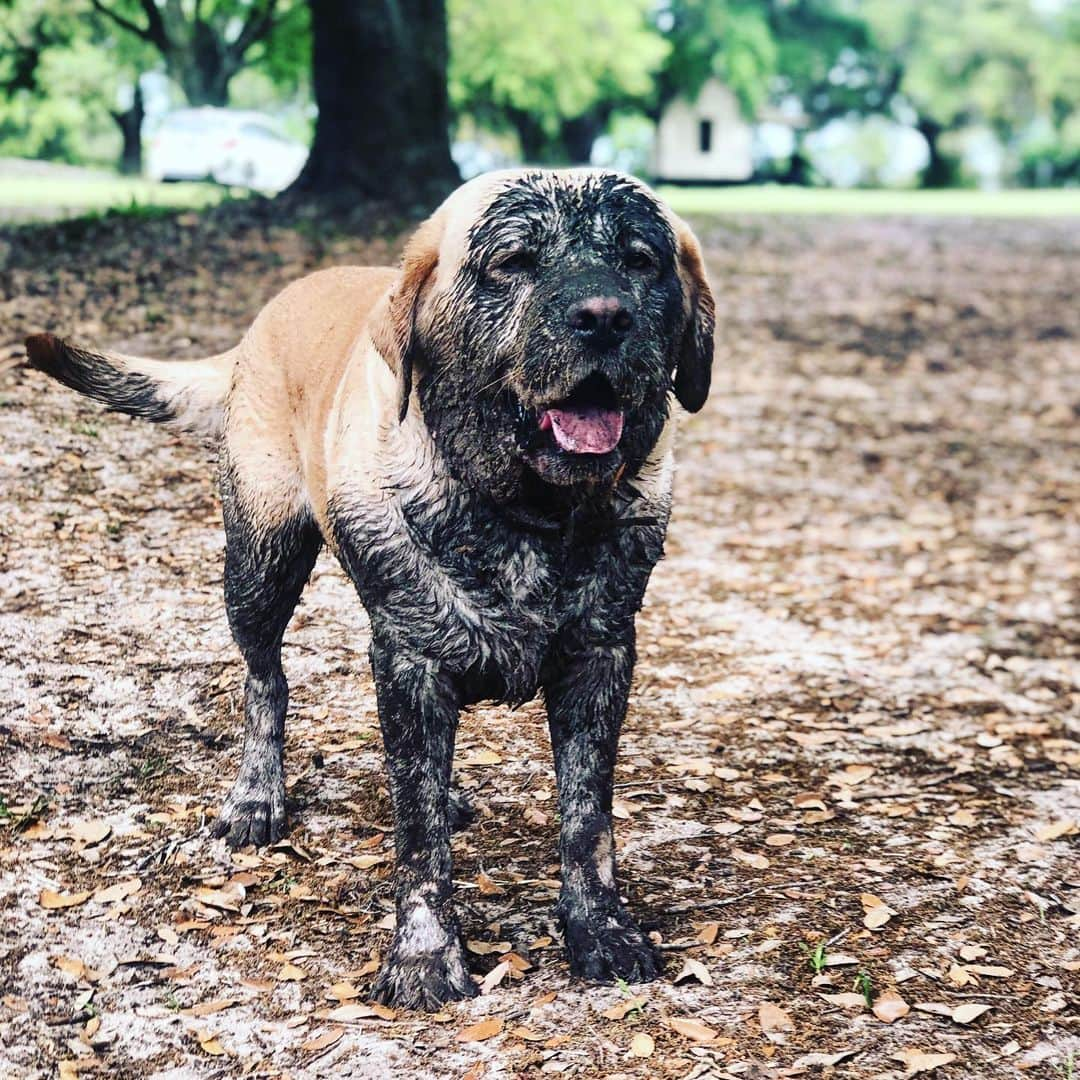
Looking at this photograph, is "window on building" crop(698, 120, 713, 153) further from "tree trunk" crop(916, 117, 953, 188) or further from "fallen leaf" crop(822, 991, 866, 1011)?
"fallen leaf" crop(822, 991, 866, 1011)

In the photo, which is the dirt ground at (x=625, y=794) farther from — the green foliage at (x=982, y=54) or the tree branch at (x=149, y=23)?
the green foliage at (x=982, y=54)

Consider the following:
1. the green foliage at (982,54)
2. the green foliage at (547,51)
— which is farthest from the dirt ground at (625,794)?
the green foliage at (982,54)

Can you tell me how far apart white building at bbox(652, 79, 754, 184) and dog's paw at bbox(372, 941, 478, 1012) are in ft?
172

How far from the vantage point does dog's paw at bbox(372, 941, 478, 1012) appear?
4.08 m

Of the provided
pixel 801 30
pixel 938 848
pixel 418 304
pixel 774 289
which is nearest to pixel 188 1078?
pixel 418 304

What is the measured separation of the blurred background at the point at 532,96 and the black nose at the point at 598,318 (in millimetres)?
11796

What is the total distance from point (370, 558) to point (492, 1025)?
51.6 inches

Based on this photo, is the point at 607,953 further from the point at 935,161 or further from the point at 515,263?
the point at 935,161

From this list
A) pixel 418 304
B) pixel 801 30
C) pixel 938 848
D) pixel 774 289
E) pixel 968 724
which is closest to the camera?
pixel 418 304

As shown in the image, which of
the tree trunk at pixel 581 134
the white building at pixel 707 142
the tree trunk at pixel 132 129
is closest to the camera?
the tree trunk at pixel 581 134

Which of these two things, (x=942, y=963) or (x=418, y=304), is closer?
(x=418, y=304)

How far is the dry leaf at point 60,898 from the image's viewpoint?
461 cm

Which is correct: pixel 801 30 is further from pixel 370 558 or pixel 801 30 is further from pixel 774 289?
pixel 370 558

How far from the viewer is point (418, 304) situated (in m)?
3.86
